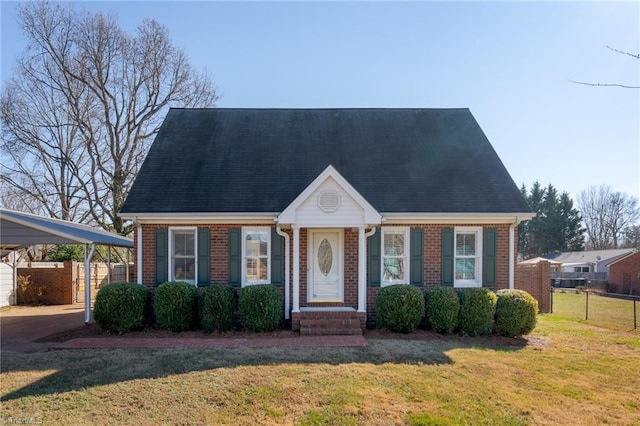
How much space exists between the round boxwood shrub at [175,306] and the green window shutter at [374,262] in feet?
14.8

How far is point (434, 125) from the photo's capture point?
544 inches

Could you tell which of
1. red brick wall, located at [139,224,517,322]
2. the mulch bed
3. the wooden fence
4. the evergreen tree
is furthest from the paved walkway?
the evergreen tree

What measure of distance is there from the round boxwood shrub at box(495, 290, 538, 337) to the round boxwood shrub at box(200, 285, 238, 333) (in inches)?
256

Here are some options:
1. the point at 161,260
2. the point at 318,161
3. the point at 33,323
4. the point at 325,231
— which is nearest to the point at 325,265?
the point at 325,231

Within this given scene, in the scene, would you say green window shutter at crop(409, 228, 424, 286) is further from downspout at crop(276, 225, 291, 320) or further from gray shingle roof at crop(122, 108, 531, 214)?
downspout at crop(276, 225, 291, 320)

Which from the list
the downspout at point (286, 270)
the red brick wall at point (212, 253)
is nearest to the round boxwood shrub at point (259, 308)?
the downspout at point (286, 270)

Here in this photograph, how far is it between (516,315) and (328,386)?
5719 millimetres

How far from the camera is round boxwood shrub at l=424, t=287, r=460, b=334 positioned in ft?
31.2

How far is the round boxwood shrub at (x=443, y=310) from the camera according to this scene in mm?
9523

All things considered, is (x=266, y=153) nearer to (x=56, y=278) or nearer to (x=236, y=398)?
(x=236, y=398)

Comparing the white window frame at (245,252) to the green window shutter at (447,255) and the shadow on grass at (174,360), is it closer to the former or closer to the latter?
the shadow on grass at (174,360)

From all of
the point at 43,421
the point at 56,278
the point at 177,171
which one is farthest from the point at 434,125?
the point at 56,278

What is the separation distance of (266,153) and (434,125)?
5.87 m

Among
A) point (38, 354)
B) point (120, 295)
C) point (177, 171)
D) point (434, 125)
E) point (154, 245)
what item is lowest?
point (38, 354)
